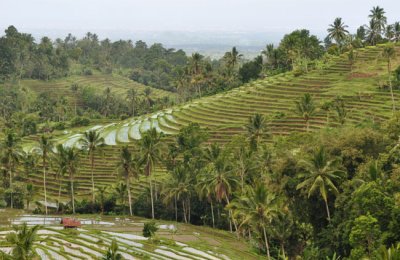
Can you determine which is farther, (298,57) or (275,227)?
(298,57)

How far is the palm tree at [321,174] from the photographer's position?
43344 mm

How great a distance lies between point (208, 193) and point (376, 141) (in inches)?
819

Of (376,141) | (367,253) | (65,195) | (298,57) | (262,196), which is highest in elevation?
(298,57)

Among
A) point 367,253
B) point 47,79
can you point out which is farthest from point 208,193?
point 47,79

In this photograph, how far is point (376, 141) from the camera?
47438 mm

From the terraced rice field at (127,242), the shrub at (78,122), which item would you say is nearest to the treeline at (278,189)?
the terraced rice field at (127,242)

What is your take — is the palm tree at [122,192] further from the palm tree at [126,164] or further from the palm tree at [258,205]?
the palm tree at [258,205]

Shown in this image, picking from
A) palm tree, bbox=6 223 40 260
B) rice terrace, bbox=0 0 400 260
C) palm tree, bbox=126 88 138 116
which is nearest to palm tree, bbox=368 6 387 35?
rice terrace, bbox=0 0 400 260

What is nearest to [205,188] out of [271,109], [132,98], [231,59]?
[271,109]

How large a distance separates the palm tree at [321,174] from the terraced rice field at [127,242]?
34.9ft

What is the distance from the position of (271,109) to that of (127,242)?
59036mm

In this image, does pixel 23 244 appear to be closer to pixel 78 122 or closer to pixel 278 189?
pixel 278 189

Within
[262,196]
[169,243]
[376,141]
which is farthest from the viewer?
[169,243]

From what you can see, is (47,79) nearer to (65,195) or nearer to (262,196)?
(65,195)
